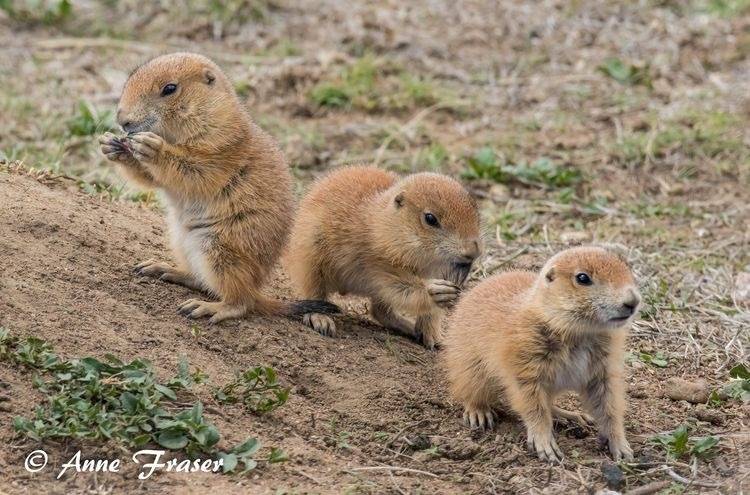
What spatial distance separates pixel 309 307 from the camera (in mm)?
6684

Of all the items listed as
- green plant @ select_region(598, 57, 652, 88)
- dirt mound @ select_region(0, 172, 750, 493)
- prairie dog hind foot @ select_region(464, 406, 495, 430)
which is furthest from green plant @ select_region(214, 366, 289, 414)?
green plant @ select_region(598, 57, 652, 88)

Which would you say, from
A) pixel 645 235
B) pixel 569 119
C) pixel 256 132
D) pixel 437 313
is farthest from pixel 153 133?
pixel 569 119

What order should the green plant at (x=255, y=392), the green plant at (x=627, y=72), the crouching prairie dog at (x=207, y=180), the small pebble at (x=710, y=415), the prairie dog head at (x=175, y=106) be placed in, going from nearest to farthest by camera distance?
the green plant at (x=255, y=392) → the small pebble at (x=710, y=415) → the crouching prairie dog at (x=207, y=180) → the prairie dog head at (x=175, y=106) → the green plant at (x=627, y=72)

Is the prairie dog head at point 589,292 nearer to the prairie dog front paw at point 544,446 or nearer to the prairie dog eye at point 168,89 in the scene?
the prairie dog front paw at point 544,446

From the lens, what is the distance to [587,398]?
5730 mm

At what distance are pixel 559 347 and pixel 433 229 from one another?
1393 mm

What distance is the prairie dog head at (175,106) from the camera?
21.3 feet

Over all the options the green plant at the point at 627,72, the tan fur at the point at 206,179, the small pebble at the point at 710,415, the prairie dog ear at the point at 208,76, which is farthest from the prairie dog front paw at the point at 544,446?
the green plant at the point at 627,72

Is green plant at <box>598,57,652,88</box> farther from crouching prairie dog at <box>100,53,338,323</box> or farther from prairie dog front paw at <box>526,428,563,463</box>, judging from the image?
prairie dog front paw at <box>526,428,563,463</box>

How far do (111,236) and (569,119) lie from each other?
18.0ft

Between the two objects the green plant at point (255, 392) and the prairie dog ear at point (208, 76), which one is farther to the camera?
the prairie dog ear at point (208, 76)

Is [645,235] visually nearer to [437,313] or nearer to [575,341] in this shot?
[437,313]

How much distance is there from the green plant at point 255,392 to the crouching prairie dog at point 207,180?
31.0 inches

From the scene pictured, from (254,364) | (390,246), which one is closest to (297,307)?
(390,246)
